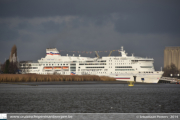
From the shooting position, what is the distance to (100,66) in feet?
320

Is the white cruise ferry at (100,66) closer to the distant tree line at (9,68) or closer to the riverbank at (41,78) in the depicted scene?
the distant tree line at (9,68)

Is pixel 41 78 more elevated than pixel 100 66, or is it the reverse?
pixel 100 66

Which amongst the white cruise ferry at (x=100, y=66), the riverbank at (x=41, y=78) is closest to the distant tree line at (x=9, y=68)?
the white cruise ferry at (x=100, y=66)

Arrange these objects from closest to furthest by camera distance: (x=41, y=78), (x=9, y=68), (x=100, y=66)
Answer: (x=41, y=78) < (x=100, y=66) < (x=9, y=68)

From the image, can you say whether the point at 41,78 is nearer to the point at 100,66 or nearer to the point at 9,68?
the point at 100,66

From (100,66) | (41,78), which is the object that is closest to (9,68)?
(41,78)

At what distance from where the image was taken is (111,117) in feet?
74.9

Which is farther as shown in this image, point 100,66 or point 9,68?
point 9,68

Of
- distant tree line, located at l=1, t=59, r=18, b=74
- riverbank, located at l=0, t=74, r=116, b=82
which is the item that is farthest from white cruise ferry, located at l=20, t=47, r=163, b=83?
riverbank, located at l=0, t=74, r=116, b=82

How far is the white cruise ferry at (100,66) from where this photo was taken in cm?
8988

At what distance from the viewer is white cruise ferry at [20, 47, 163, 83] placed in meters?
89.9

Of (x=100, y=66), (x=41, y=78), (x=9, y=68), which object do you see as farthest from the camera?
(x=9, y=68)

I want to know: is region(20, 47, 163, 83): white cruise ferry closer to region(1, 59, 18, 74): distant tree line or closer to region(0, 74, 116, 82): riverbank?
region(1, 59, 18, 74): distant tree line

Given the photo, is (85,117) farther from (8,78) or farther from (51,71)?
(51,71)
